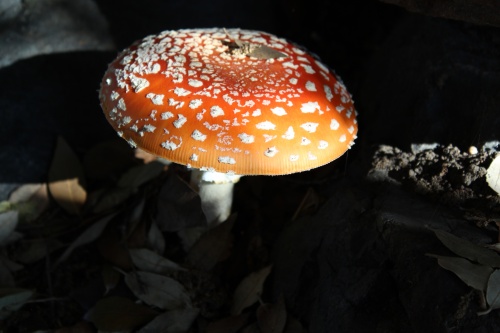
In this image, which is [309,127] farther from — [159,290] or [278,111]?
[159,290]

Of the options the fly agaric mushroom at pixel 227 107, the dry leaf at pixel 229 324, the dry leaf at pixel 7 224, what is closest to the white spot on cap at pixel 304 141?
the fly agaric mushroom at pixel 227 107

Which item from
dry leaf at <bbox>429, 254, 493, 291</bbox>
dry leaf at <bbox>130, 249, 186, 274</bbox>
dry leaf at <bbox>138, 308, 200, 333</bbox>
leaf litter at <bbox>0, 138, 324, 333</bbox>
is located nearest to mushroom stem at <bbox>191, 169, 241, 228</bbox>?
leaf litter at <bbox>0, 138, 324, 333</bbox>

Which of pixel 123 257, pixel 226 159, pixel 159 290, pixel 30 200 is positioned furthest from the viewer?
pixel 30 200

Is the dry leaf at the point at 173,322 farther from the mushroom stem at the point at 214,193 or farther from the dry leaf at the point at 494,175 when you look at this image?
the dry leaf at the point at 494,175

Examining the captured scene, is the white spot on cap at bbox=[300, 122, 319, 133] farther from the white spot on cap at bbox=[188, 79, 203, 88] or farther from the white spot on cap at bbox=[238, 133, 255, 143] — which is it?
the white spot on cap at bbox=[188, 79, 203, 88]

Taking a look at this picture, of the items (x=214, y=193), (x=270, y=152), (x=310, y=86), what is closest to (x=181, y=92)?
(x=270, y=152)
